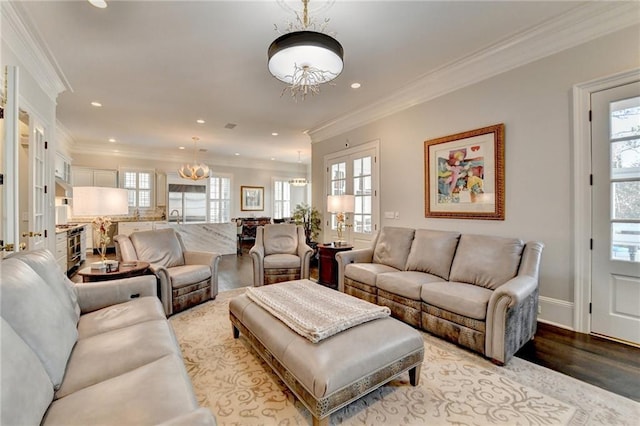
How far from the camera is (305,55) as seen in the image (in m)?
2.05

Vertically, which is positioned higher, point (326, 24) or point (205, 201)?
Result: point (326, 24)

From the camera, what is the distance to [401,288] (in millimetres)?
2979

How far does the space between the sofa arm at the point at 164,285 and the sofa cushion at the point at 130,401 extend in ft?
6.54

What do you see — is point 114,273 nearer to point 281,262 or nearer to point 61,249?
point 281,262

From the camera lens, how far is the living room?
8.37 ft

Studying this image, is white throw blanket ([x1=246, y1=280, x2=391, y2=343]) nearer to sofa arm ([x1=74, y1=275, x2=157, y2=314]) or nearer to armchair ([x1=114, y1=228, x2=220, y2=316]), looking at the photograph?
sofa arm ([x1=74, y1=275, x2=157, y2=314])

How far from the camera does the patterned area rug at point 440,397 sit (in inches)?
65.0

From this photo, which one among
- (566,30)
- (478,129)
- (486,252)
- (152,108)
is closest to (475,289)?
(486,252)

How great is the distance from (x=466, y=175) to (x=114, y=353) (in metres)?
3.78

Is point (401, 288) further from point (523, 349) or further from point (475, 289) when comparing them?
point (523, 349)

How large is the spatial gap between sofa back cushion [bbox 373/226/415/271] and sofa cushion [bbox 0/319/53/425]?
3300mm

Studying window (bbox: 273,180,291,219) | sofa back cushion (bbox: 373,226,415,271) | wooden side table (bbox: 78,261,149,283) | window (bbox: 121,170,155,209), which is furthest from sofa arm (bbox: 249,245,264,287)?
window (bbox: 273,180,291,219)

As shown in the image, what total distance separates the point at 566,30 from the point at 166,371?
416 cm

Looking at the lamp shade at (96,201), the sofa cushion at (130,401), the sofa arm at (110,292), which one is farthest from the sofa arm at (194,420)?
the lamp shade at (96,201)
